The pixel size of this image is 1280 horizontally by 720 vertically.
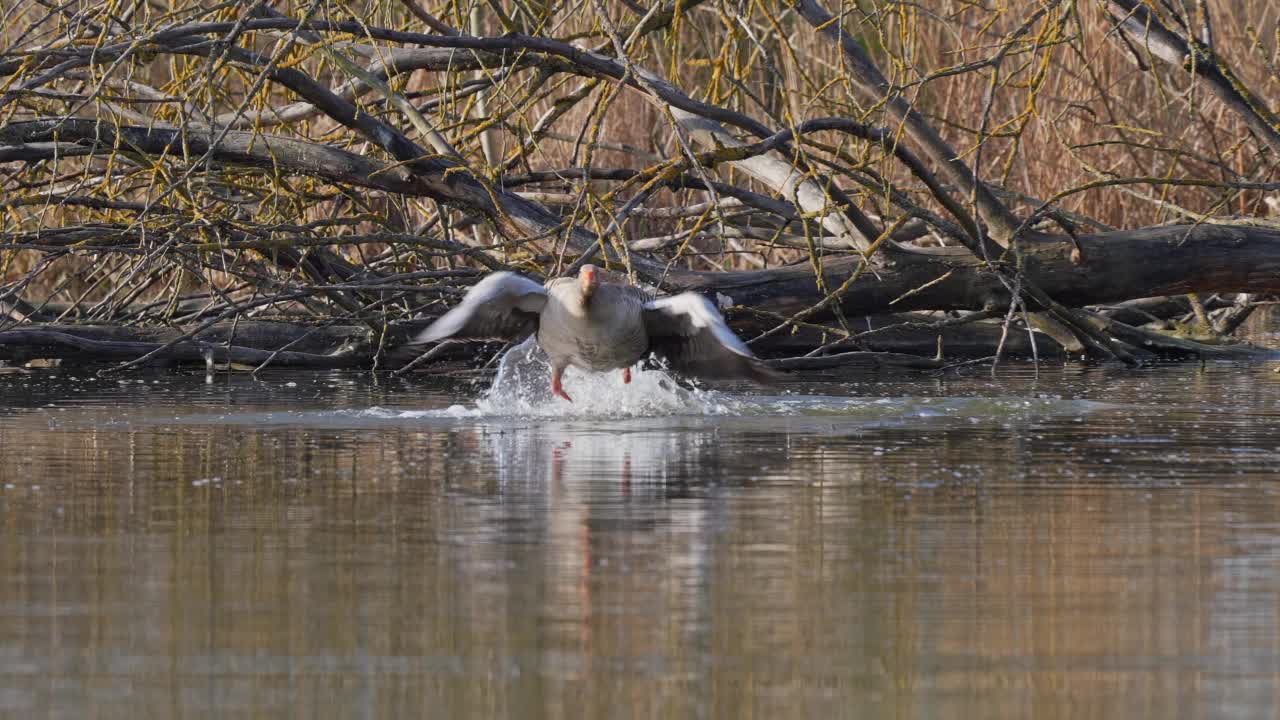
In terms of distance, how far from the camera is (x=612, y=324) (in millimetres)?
8352

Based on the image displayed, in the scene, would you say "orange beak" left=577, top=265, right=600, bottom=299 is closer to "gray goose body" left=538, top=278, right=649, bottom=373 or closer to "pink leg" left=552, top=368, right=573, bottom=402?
"gray goose body" left=538, top=278, right=649, bottom=373

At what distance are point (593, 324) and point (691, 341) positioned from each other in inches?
24.1

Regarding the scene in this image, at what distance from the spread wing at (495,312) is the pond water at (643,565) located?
0.46 meters

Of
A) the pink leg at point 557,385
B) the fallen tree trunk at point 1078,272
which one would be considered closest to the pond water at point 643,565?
the pink leg at point 557,385

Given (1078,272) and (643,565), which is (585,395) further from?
(643,565)

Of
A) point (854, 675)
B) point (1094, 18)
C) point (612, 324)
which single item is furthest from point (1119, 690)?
point (1094, 18)

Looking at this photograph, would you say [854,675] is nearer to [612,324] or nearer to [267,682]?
[267,682]

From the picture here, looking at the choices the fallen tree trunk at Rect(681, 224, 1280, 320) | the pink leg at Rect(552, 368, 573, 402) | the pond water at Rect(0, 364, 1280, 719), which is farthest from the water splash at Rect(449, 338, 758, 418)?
the fallen tree trunk at Rect(681, 224, 1280, 320)

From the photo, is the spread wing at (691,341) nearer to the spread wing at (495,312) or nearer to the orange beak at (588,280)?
the orange beak at (588,280)

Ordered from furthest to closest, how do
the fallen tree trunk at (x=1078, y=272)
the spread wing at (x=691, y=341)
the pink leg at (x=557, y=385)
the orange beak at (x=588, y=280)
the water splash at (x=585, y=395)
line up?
the fallen tree trunk at (x=1078, y=272) → the pink leg at (x=557, y=385) → the water splash at (x=585, y=395) → the orange beak at (x=588, y=280) → the spread wing at (x=691, y=341)

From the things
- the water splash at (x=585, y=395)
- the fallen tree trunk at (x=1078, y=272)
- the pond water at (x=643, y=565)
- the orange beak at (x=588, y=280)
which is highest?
the fallen tree trunk at (x=1078, y=272)

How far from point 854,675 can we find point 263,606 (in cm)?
128

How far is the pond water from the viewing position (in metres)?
3.29

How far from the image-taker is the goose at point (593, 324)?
8.11 meters
